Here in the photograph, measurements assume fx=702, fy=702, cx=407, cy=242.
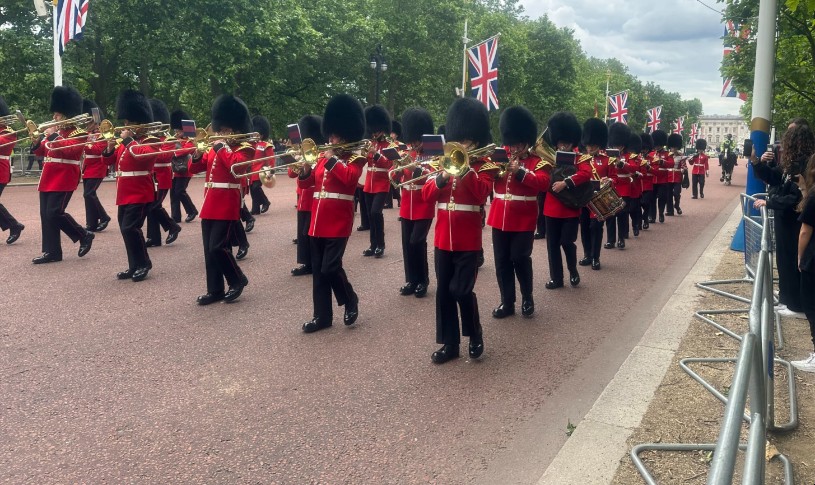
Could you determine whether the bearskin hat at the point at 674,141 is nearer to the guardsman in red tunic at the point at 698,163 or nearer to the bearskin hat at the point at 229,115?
the guardsman in red tunic at the point at 698,163

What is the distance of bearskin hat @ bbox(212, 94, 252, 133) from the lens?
6727mm

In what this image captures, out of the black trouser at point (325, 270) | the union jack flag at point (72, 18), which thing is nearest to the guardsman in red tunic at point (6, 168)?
the black trouser at point (325, 270)

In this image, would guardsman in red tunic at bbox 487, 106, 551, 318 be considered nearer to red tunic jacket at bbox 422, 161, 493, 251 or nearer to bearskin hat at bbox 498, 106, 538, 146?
bearskin hat at bbox 498, 106, 538, 146

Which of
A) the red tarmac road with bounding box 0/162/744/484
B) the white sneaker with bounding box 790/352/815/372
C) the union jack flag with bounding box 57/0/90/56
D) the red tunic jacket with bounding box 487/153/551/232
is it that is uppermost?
the union jack flag with bounding box 57/0/90/56

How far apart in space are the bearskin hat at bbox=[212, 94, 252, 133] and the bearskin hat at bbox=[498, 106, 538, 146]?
251 centimetres

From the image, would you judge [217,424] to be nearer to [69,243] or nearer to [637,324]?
[637,324]

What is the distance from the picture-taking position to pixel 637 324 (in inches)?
237

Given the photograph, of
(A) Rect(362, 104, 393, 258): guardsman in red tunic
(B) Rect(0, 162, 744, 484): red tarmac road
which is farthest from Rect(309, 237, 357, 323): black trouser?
(A) Rect(362, 104, 393, 258): guardsman in red tunic

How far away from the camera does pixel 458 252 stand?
493 centimetres

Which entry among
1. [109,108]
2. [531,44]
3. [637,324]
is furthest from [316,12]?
[637,324]

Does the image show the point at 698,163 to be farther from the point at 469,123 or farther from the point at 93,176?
the point at 469,123

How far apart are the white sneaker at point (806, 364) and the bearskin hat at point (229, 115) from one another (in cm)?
507

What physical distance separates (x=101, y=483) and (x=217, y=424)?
0.73 m

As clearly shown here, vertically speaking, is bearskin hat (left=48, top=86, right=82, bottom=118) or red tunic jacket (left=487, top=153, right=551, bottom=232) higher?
bearskin hat (left=48, top=86, right=82, bottom=118)
